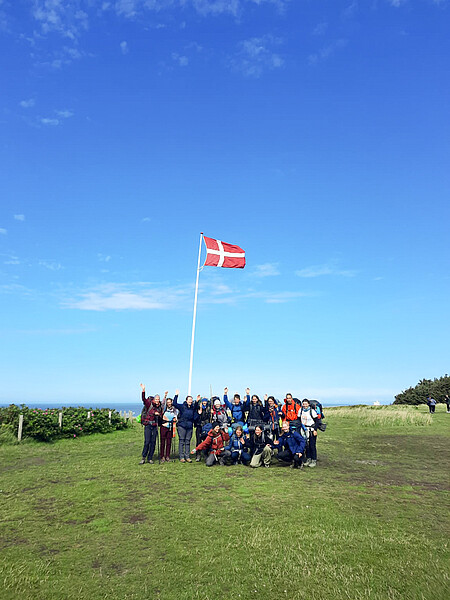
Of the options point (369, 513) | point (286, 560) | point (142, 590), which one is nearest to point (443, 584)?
point (286, 560)

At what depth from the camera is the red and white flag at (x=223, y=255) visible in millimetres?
23719

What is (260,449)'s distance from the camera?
1507 centimetres

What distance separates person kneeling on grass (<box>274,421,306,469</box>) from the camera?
14.7 meters

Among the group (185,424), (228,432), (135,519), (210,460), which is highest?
(185,424)

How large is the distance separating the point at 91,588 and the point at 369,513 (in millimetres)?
6108

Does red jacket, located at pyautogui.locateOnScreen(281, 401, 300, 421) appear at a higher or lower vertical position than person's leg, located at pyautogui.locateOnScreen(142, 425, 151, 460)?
higher

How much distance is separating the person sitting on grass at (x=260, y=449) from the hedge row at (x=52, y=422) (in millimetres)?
12389

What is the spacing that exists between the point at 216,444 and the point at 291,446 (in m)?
2.72

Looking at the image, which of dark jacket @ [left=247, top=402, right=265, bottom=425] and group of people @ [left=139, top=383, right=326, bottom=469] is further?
dark jacket @ [left=247, top=402, right=265, bottom=425]

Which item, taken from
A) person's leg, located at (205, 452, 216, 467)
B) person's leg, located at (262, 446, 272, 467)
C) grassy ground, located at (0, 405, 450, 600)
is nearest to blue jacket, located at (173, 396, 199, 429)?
person's leg, located at (205, 452, 216, 467)

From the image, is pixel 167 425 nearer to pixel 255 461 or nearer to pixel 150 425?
pixel 150 425

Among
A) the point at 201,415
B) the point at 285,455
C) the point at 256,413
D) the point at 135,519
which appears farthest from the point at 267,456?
the point at 135,519

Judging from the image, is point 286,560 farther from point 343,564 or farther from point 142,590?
point 142,590

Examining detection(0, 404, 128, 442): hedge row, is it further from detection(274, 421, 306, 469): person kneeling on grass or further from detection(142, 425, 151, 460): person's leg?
detection(274, 421, 306, 469): person kneeling on grass
